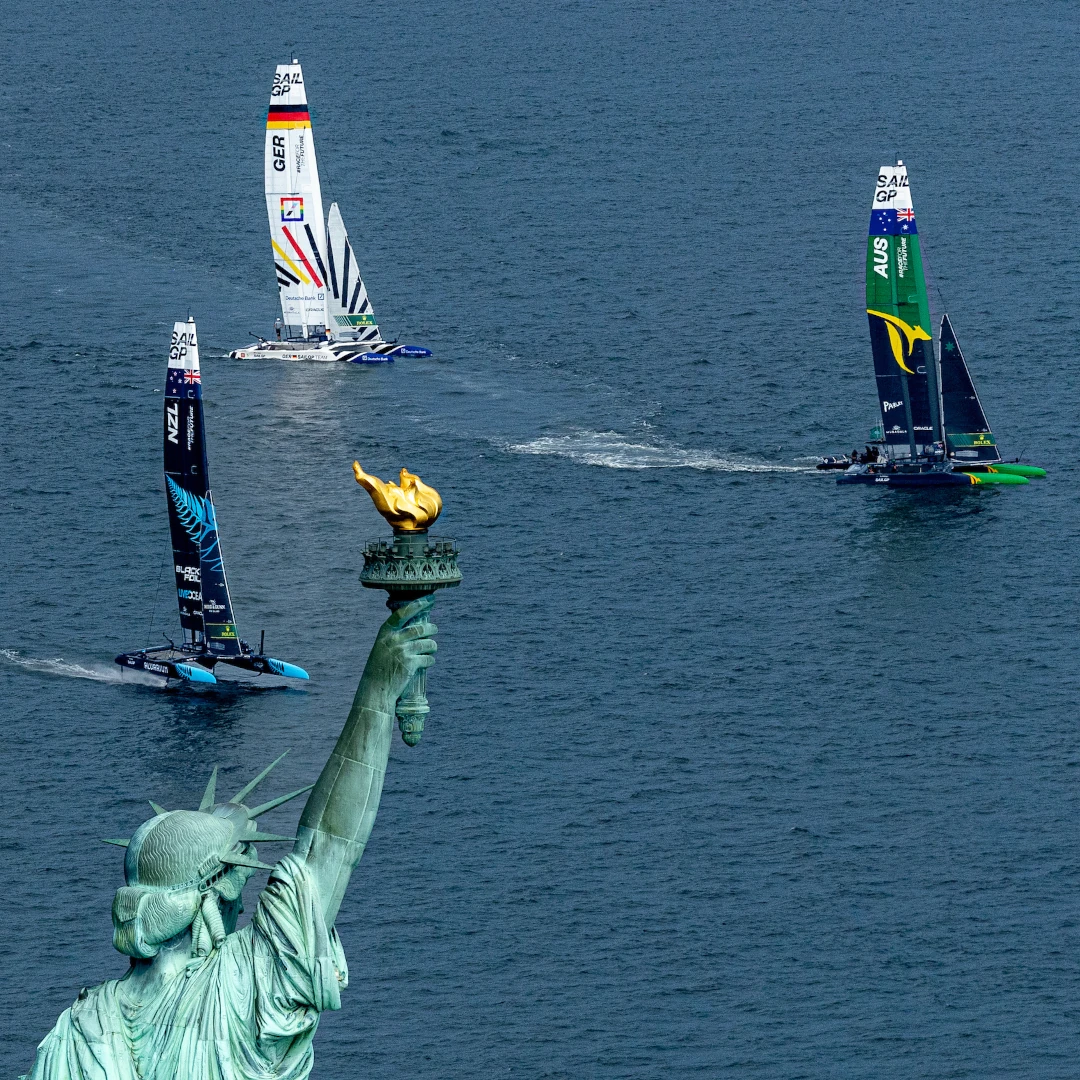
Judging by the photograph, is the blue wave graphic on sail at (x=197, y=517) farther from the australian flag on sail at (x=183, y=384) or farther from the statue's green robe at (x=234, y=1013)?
the statue's green robe at (x=234, y=1013)

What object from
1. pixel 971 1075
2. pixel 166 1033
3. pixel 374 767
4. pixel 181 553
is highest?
pixel 374 767

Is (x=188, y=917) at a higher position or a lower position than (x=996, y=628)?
higher

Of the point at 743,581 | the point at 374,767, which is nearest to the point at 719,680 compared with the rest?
the point at 743,581

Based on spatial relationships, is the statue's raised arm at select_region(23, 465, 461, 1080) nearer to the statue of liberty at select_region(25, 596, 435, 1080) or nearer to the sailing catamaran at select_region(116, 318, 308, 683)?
the statue of liberty at select_region(25, 596, 435, 1080)

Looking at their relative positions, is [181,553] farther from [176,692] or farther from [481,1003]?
[481,1003]

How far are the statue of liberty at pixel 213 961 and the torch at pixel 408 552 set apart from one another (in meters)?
1.94

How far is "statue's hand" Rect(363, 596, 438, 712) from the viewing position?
30.0 metres

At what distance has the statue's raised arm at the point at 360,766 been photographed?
2966 centimetres

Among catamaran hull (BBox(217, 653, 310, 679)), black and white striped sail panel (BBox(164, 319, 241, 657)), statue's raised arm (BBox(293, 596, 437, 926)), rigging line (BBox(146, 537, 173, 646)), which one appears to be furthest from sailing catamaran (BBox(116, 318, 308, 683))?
statue's raised arm (BBox(293, 596, 437, 926))

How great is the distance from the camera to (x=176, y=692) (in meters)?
172

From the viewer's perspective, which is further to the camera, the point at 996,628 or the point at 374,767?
the point at 996,628

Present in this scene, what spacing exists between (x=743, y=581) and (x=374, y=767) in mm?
160665

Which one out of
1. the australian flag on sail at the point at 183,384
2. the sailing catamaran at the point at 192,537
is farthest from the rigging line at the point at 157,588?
the australian flag on sail at the point at 183,384

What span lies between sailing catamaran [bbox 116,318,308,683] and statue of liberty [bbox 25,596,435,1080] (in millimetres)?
142964
